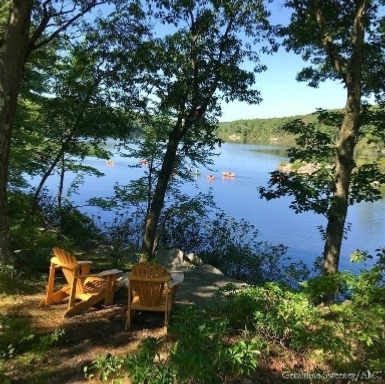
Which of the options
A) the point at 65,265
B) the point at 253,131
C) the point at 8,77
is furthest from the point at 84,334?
the point at 253,131

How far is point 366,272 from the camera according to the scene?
359cm

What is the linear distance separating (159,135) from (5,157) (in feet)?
24.6

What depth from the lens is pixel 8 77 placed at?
5398 millimetres

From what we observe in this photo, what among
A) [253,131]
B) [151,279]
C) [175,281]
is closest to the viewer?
[151,279]

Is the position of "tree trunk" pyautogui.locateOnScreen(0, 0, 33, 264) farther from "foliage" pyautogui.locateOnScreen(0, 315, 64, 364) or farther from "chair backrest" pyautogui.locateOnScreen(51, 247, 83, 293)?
"foliage" pyautogui.locateOnScreen(0, 315, 64, 364)

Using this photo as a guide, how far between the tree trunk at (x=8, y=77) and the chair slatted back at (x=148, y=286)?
2.36 metres

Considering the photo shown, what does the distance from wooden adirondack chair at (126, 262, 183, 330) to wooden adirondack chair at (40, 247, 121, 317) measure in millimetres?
649

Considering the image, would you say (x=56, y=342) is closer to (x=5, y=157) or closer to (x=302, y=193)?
(x=5, y=157)

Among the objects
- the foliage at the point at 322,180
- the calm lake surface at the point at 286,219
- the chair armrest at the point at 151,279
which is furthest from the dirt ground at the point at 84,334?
the calm lake surface at the point at 286,219

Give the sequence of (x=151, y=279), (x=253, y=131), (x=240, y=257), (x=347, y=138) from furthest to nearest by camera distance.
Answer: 1. (x=253, y=131)
2. (x=240, y=257)
3. (x=347, y=138)
4. (x=151, y=279)

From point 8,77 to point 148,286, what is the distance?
150 inches

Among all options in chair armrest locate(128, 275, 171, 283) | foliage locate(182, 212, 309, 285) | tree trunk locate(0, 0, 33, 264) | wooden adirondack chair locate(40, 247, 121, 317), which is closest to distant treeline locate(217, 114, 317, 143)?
foliage locate(182, 212, 309, 285)

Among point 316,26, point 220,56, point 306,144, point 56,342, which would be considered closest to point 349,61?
point 316,26

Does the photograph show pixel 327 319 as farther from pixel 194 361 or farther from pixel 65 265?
pixel 65 265
